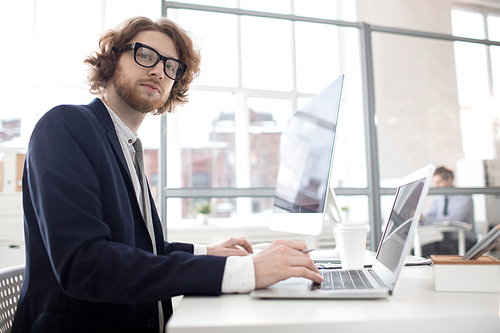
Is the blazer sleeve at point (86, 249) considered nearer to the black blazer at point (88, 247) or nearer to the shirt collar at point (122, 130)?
the black blazer at point (88, 247)

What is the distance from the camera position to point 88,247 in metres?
0.62

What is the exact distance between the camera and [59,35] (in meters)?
3.97

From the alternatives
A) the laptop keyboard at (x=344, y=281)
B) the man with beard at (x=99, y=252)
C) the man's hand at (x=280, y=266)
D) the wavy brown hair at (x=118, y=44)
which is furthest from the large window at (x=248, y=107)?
the man's hand at (x=280, y=266)

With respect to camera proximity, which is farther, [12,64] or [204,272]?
[12,64]

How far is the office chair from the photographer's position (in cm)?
86

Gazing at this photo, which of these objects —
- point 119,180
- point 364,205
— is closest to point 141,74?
point 119,180

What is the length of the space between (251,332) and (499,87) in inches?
138

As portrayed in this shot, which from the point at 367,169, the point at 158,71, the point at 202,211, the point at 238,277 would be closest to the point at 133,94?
the point at 158,71

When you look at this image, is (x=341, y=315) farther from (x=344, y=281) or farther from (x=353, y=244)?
(x=353, y=244)

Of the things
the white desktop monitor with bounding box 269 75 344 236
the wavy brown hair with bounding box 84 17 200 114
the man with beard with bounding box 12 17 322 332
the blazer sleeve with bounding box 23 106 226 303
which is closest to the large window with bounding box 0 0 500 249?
the wavy brown hair with bounding box 84 17 200 114

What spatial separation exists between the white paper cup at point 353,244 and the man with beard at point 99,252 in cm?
23

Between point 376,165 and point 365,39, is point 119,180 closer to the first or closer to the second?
point 376,165

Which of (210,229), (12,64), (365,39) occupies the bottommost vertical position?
(210,229)

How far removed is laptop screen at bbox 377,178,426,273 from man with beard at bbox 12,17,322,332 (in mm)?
155
